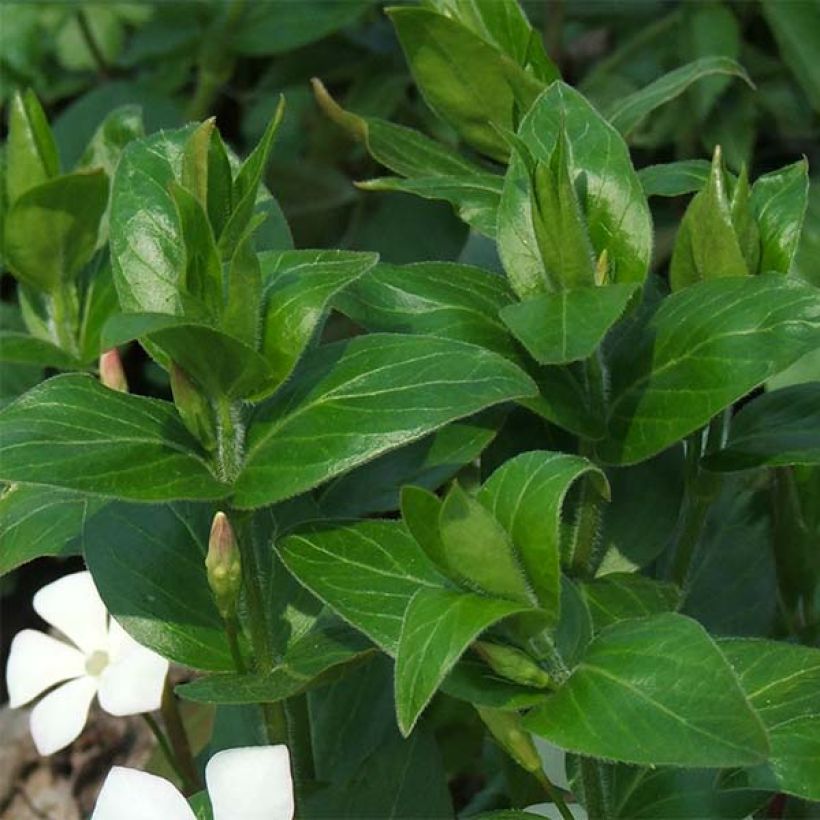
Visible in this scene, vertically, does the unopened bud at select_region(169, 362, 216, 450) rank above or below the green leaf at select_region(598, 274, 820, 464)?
above

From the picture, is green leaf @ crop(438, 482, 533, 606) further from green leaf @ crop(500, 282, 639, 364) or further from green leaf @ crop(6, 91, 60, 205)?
green leaf @ crop(6, 91, 60, 205)

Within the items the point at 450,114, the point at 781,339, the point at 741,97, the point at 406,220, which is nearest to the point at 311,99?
the point at 406,220

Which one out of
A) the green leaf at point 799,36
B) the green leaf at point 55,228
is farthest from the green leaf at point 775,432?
the green leaf at point 799,36

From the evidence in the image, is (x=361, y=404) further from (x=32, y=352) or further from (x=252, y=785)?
(x=32, y=352)

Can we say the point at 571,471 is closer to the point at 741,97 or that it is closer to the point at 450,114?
the point at 450,114

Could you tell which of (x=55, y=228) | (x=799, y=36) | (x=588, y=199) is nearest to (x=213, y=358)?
(x=588, y=199)

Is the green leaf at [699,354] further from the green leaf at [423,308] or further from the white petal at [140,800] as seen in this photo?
the white petal at [140,800]

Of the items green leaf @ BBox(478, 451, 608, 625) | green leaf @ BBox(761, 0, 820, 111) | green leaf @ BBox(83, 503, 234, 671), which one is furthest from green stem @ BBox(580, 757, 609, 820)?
green leaf @ BBox(761, 0, 820, 111)
